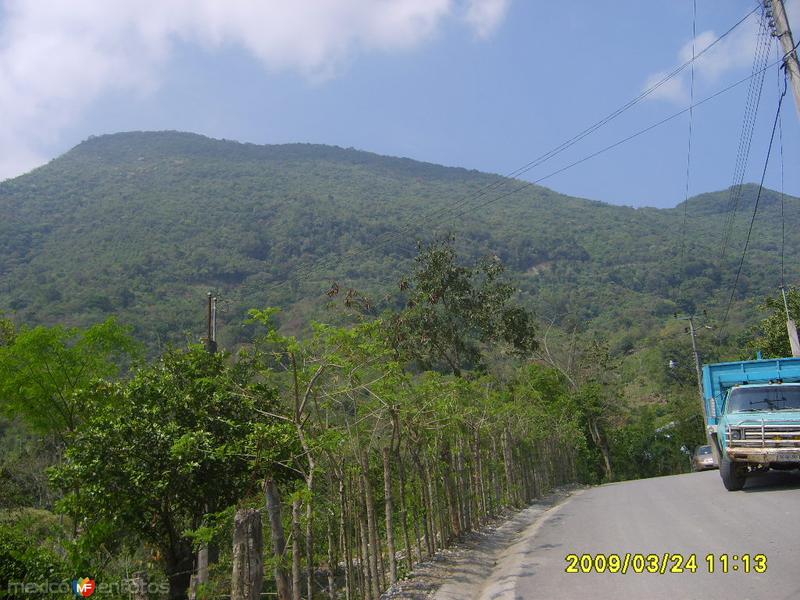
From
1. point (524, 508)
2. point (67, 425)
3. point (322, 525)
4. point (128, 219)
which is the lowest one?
point (524, 508)

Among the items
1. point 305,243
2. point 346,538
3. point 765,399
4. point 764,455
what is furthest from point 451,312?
point 305,243

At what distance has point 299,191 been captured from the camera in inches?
4892

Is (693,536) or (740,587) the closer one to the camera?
(740,587)

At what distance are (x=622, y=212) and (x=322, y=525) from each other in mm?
125766

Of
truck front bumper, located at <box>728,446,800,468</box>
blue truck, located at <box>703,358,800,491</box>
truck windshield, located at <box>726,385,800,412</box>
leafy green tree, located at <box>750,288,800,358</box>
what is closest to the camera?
truck front bumper, located at <box>728,446,800,468</box>

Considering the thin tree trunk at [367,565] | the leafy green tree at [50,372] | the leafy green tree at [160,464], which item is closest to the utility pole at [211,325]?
the leafy green tree at [160,464]

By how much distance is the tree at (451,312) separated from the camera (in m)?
24.1

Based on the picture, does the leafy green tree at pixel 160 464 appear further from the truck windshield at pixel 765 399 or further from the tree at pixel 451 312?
the tree at pixel 451 312

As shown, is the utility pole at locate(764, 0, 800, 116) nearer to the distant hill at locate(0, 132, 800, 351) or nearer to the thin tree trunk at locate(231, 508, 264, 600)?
the thin tree trunk at locate(231, 508, 264, 600)

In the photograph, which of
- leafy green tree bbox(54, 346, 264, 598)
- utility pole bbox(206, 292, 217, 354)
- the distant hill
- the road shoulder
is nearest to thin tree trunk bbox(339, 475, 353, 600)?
the road shoulder

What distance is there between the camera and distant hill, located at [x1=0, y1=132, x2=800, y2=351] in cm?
Result: 5916

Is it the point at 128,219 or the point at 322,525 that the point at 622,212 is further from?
the point at 322,525

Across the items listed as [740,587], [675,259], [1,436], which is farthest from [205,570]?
[675,259]

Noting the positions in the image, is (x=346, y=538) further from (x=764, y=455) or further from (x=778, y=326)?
(x=778, y=326)
